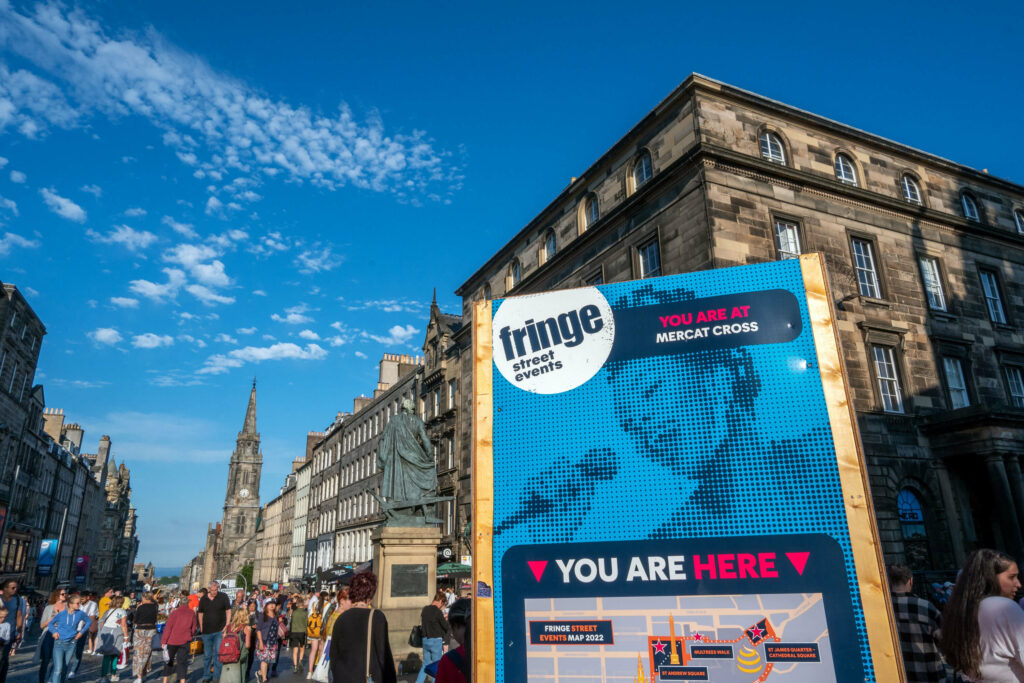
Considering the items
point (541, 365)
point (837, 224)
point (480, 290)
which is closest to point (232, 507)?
point (480, 290)

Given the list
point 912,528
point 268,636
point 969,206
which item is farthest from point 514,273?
point 268,636

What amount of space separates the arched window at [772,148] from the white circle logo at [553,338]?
63.3 feet

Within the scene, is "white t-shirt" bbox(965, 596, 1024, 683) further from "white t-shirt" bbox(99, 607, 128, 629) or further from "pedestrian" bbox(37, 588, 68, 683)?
"white t-shirt" bbox(99, 607, 128, 629)

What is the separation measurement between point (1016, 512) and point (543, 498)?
19881mm

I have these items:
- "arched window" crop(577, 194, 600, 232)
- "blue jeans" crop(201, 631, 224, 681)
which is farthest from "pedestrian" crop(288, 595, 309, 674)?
"arched window" crop(577, 194, 600, 232)

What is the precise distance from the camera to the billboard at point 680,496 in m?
3.46

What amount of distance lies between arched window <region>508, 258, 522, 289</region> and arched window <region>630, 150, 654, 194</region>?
30.2 ft

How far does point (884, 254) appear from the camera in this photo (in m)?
21.4

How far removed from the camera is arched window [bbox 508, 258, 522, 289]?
103 ft

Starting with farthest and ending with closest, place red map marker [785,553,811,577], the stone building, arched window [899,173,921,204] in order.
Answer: arched window [899,173,921,204] < the stone building < red map marker [785,553,811,577]

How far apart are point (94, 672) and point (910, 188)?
2991 centimetres

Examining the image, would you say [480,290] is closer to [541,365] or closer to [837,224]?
[837,224]

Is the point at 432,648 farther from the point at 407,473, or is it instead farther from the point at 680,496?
the point at 680,496

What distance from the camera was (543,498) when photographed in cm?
400
